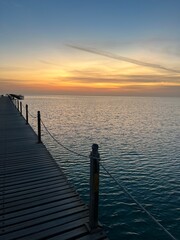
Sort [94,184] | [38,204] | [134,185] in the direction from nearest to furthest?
[94,184]
[38,204]
[134,185]

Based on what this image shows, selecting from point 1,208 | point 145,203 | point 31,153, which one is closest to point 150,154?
point 145,203

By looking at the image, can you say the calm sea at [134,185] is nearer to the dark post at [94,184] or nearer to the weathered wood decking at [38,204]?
the weathered wood decking at [38,204]

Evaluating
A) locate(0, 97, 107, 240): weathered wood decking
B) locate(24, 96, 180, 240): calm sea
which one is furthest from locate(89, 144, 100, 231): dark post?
locate(24, 96, 180, 240): calm sea

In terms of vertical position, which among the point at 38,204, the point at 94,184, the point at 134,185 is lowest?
the point at 134,185

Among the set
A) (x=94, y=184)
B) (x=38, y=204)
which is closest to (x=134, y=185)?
(x=38, y=204)

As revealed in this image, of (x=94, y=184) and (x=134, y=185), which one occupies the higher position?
(x=94, y=184)

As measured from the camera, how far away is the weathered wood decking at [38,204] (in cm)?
548

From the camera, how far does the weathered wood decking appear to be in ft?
18.0

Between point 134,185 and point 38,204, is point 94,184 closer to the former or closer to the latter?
point 38,204

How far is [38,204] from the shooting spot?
22.5ft

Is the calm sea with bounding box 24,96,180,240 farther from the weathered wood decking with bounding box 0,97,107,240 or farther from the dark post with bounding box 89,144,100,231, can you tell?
the dark post with bounding box 89,144,100,231

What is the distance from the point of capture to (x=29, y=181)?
864 cm

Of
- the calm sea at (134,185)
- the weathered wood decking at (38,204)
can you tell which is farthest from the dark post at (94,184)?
the calm sea at (134,185)

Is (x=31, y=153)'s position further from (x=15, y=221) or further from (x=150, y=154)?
(x=150, y=154)
